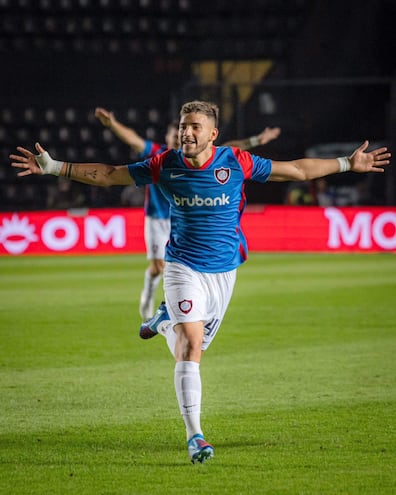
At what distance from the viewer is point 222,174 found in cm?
583

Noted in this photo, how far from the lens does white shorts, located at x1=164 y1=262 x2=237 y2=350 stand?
223 inches

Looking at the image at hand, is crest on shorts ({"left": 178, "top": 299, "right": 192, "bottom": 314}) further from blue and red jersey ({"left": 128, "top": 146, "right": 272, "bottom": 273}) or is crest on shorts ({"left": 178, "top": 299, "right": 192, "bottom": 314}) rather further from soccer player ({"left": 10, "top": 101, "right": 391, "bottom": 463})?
blue and red jersey ({"left": 128, "top": 146, "right": 272, "bottom": 273})

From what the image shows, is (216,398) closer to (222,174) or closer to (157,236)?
(222,174)

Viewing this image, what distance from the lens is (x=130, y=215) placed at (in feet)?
66.7

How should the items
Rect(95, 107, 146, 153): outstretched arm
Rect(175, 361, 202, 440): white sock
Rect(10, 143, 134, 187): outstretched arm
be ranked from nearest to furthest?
Rect(175, 361, 202, 440): white sock < Rect(10, 143, 134, 187): outstretched arm < Rect(95, 107, 146, 153): outstretched arm

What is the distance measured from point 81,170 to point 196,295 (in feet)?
3.56

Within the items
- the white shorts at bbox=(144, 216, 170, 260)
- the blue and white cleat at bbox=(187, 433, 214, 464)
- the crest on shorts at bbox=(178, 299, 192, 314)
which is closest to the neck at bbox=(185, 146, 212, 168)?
the crest on shorts at bbox=(178, 299, 192, 314)

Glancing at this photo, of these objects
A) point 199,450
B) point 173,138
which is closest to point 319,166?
point 199,450

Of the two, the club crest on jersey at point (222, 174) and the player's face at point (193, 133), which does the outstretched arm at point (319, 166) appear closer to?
the club crest on jersey at point (222, 174)

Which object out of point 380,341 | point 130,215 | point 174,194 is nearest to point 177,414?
point 174,194

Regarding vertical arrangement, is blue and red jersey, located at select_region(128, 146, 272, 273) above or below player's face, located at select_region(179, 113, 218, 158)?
below

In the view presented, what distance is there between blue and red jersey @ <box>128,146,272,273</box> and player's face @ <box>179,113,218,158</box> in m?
0.19

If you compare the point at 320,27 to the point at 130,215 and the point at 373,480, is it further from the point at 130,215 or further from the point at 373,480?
the point at 373,480

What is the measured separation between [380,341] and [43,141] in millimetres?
18598
